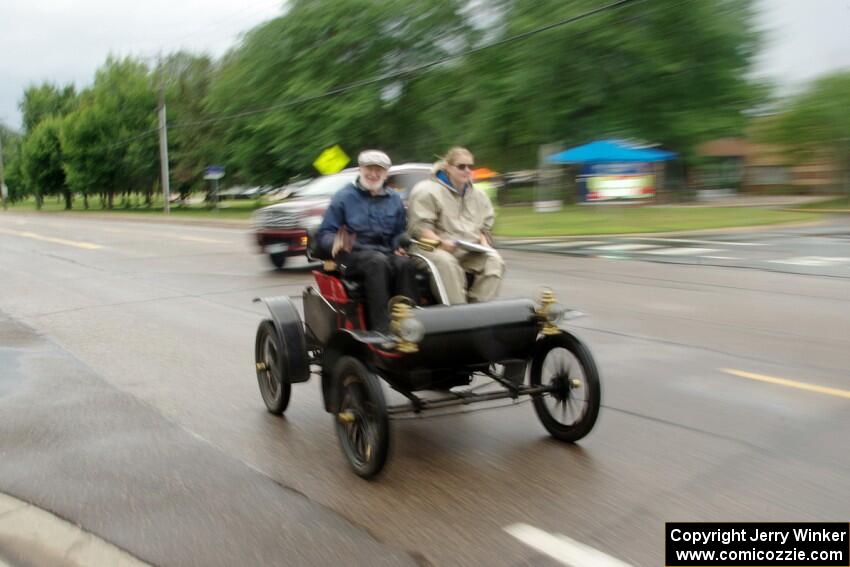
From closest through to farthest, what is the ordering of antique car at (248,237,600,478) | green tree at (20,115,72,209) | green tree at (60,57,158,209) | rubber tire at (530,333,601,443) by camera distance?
antique car at (248,237,600,478), rubber tire at (530,333,601,443), green tree at (60,57,158,209), green tree at (20,115,72,209)

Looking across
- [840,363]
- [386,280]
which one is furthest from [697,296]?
[386,280]

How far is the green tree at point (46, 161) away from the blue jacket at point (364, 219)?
7453cm

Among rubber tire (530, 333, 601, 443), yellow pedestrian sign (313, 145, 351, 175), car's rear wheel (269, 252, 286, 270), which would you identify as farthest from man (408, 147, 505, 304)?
yellow pedestrian sign (313, 145, 351, 175)

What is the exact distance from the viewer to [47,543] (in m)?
3.63

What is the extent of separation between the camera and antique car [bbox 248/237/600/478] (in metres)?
4.23

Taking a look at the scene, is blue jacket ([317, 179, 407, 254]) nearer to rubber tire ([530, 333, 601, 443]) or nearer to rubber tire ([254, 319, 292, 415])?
rubber tire ([254, 319, 292, 415])

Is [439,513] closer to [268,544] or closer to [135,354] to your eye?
[268,544]

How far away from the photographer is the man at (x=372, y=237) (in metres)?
4.84

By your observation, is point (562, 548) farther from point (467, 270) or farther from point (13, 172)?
point (13, 172)

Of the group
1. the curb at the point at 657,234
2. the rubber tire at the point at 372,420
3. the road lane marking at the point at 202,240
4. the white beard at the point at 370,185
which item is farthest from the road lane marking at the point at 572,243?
the rubber tire at the point at 372,420

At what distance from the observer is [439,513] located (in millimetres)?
3826

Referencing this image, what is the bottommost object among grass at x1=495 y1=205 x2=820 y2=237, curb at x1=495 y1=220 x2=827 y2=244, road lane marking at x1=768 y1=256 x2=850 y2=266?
road lane marking at x1=768 y1=256 x2=850 y2=266

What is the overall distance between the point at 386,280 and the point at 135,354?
3.98m

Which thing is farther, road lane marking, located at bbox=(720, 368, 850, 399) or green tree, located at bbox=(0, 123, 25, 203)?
green tree, located at bbox=(0, 123, 25, 203)
